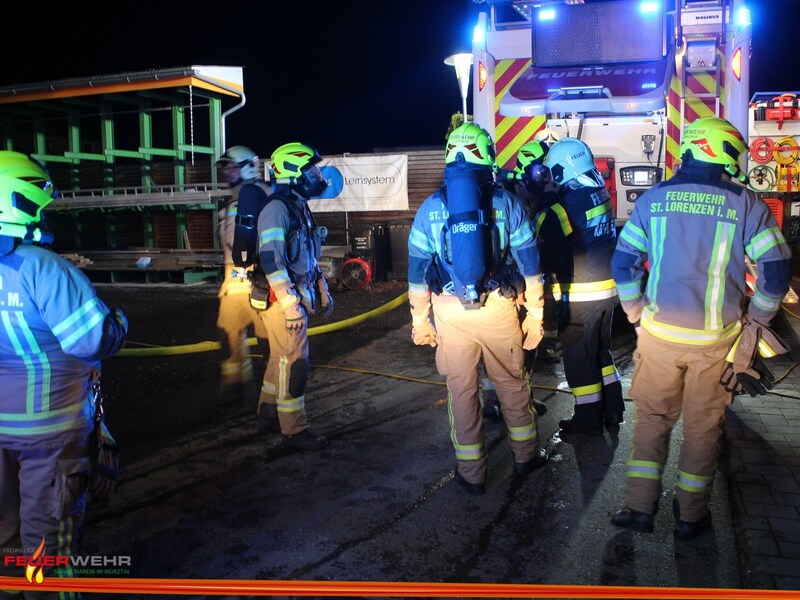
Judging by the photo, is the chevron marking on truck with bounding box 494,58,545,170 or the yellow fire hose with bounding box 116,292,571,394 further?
the chevron marking on truck with bounding box 494,58,545,170

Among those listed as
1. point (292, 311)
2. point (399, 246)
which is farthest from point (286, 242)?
point (399, 246)

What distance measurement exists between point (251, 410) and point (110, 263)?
10.5 meters

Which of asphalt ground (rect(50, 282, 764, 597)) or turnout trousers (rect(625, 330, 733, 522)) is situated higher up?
turnout trousers (rect(625, 330, 733, 522))

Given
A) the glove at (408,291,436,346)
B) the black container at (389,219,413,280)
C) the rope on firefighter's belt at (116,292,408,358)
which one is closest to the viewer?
the glove at (408,291,436,346)

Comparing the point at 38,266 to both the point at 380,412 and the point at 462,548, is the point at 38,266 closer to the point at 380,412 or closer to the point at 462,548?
the point at 462,548

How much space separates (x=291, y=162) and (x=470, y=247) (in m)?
1.67

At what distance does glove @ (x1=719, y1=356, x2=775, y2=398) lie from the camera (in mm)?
3277

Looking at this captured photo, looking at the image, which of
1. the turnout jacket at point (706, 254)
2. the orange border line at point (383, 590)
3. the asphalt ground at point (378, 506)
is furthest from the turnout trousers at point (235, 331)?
the orange border line at point (383, 590)

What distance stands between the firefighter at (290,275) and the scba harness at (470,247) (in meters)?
1.17

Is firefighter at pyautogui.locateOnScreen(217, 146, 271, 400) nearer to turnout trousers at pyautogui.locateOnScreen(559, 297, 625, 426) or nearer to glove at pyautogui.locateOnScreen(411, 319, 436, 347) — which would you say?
glove at pyautogui.locateOnScreen(411, 319, 436, 347)

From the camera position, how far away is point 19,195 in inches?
101

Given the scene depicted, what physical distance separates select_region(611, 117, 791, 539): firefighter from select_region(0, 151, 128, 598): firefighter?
8.09 ft

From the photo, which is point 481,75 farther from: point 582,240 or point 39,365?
point 39,365

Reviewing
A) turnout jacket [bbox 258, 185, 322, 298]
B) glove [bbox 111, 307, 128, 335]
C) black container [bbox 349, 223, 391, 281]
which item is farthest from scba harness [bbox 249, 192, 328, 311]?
black container [bbox 349, 223, 391, 281]
